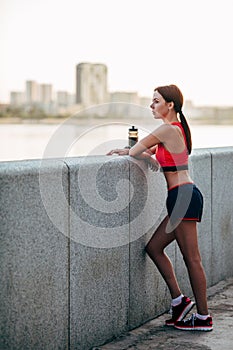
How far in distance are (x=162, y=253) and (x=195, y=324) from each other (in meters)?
0.61

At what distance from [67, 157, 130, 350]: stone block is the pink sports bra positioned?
0.89 feet

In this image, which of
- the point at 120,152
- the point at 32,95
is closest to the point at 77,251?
the point at 120,152

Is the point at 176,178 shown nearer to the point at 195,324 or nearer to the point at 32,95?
the point at 195,324

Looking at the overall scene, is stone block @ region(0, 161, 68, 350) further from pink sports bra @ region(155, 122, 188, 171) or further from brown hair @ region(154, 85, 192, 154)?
brown hair @ region(154, 85, 192, 154)

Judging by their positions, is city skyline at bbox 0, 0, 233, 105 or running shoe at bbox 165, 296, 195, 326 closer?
running shoe at bbox 165, 296, 195, 326

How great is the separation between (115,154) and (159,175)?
2.39 feet

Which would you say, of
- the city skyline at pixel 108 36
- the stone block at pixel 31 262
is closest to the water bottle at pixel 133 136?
the stone block at pixel 31 262

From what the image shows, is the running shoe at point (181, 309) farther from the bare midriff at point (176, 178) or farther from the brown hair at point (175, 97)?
the brown hair at point (175, 97)

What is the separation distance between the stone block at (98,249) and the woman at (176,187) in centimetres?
27

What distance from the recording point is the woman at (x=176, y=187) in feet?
21.6

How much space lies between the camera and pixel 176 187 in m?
6.62

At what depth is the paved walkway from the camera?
6.38 metres

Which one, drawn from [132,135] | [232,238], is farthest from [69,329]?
[232,238]

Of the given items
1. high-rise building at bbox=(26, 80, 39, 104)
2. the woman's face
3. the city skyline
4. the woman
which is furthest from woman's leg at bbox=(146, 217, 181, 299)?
the city skyline
